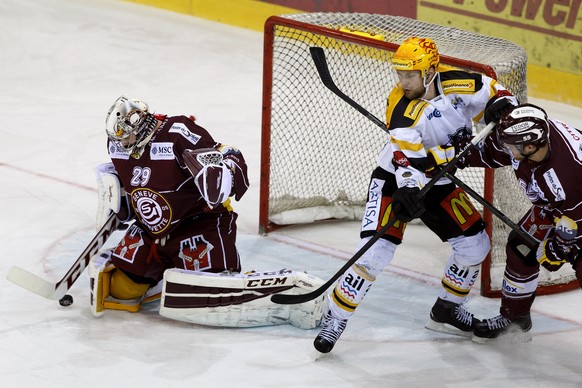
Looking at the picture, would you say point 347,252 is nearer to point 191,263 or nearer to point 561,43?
point 191,263

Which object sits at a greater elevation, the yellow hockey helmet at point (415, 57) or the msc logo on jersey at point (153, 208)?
the yellow hockey helmet at point (415, 57)

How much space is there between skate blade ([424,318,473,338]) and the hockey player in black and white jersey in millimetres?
215

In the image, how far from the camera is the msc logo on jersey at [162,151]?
431 cm

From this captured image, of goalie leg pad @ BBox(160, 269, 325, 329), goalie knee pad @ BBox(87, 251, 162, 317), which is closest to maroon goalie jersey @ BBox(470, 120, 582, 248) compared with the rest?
goalie leg pad @ BBox(160, 269, 325, 329)

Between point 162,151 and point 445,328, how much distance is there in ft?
4.34

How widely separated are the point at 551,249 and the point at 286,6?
4827mm

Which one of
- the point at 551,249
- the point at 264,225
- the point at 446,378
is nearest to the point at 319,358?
the point at 446,378

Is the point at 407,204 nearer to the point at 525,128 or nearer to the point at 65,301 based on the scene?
the point at 525,128

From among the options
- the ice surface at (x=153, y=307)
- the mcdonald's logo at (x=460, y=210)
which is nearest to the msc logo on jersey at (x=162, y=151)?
the ice surface at (x=153, y=307)

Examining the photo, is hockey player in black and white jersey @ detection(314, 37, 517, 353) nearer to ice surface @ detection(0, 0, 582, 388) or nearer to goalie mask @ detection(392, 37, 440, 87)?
goalie mask @ detection(392, 37, 440, 87)

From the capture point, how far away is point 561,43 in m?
6.96

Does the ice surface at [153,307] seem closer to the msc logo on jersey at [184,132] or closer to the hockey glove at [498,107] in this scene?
the msc logo on jersey at [184,132]

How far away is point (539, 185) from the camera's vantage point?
3.79 m

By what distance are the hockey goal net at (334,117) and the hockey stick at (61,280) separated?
108 cm
